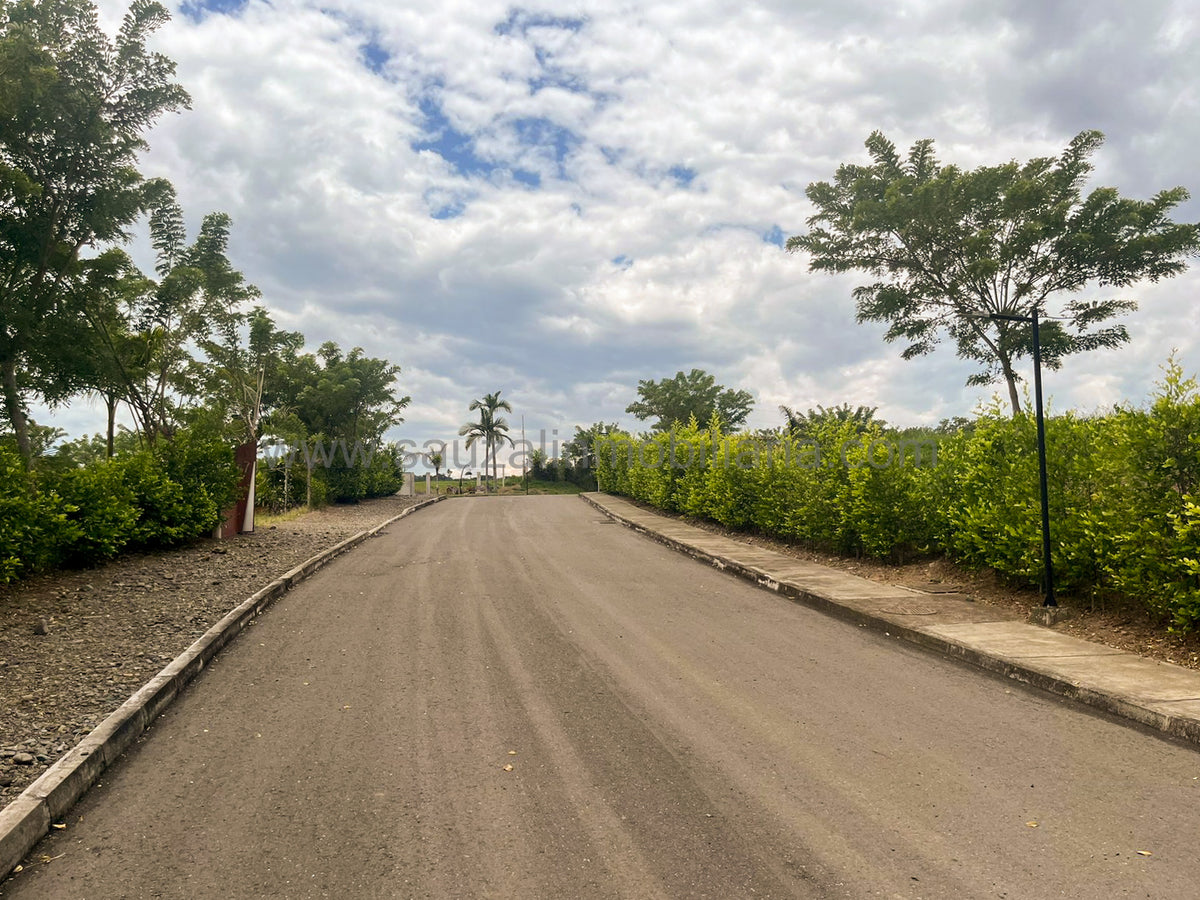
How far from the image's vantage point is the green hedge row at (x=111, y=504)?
8.66 meters

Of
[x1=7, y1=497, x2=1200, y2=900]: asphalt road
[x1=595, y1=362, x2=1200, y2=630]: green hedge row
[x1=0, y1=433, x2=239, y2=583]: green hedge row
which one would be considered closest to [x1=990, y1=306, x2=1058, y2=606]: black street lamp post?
[x1=595, y1=362, x2=1200, y2=630]: green hedge row

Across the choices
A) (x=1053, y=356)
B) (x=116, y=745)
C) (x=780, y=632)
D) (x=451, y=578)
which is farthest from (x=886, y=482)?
(x=1053, y=356)

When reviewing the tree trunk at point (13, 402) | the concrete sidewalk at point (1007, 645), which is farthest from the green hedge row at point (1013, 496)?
the tree trunk at point (13, 402)

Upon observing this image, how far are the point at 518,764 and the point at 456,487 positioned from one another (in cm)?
5792

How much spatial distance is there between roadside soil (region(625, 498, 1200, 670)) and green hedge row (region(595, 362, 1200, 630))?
0.18 meters

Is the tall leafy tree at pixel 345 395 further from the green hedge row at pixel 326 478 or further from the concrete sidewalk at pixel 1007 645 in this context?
the concrete sidewalk at pixel 1007 645

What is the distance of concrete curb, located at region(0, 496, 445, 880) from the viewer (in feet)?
11.6

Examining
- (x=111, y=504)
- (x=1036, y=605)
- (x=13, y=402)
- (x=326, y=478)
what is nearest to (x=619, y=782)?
(x=1036, y=605)

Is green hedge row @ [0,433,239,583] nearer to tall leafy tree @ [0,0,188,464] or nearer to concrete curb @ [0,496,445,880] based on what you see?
concrete curb @ [0,496,445,880]

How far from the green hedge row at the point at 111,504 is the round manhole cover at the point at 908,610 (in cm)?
1016

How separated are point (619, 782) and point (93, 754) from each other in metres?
3.17

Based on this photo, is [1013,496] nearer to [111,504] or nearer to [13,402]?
[111,504]

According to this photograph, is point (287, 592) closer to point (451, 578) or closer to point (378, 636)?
point (451, 578)

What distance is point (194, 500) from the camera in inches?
533
